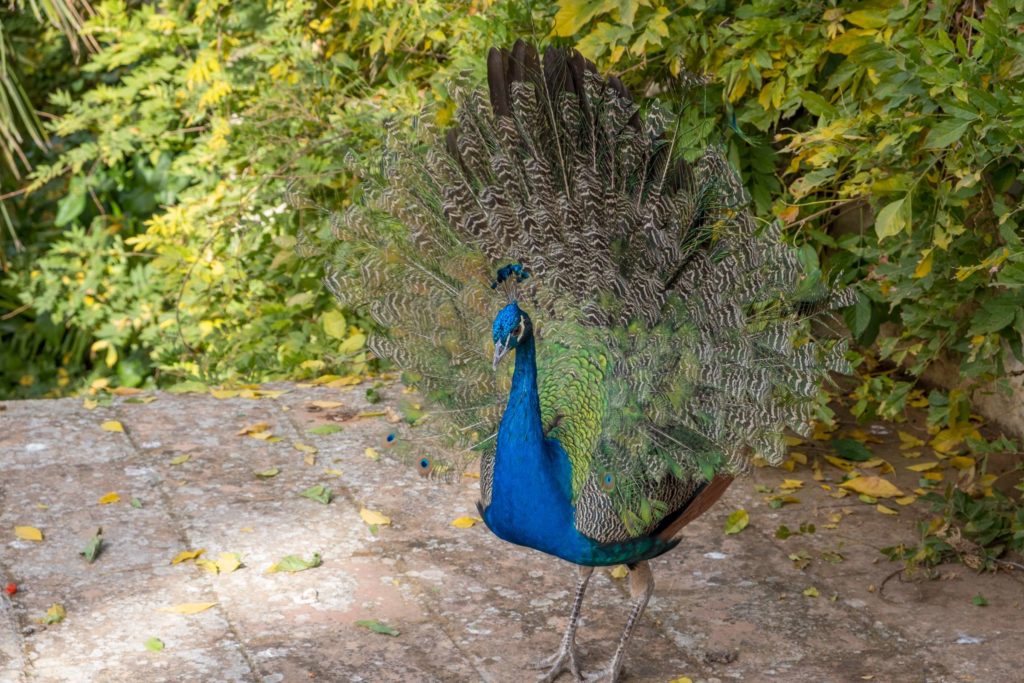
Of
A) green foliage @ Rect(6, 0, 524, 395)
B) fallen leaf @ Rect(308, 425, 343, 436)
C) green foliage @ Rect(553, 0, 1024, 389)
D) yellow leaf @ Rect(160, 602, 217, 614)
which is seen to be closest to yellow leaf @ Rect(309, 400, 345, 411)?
fallen leaf @ Rect(308, 425, 343, 436)

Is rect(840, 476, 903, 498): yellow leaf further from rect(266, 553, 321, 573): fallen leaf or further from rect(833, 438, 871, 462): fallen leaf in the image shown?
rect(266, 553, 321, 573): fallen leaf

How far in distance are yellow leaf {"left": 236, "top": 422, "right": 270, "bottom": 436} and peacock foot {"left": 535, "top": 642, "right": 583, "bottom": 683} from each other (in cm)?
206

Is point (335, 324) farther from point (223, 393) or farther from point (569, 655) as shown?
point (569, 655)

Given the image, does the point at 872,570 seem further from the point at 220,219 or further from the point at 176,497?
the point at 220,219

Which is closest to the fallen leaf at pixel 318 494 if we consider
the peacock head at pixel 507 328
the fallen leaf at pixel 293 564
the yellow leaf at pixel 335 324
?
the fallen leaf at pixel 293 564

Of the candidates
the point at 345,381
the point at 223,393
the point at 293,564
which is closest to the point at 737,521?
the point at 293,564

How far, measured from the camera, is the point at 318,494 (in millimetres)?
4699

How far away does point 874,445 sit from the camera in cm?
532

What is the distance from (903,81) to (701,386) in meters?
1.08

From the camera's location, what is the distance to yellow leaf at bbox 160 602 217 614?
387 cm

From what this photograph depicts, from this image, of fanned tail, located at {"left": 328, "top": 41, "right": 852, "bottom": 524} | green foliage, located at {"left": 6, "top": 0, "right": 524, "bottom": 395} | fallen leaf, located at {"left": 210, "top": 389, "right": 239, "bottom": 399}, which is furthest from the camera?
green foliage, located at {"left": 6, "top": 0, "right": 524, "bottom": 395}

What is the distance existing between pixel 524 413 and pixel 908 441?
2.62m

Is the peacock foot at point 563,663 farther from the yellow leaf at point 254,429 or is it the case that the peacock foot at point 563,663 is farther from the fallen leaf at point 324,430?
the yellow leaf at point 254,429

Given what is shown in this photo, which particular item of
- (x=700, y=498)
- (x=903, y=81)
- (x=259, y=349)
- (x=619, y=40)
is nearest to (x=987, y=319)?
(x=903, y=81)
